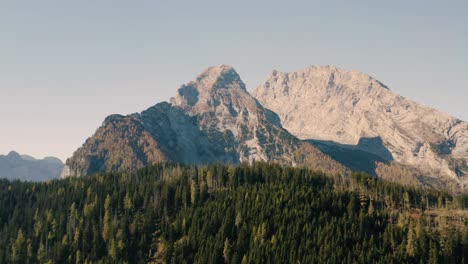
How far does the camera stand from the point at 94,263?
7835 inches

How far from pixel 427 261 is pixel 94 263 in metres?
142

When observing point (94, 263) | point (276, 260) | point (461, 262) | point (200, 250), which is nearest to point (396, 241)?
point (461, 262)

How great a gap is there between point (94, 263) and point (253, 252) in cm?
7180

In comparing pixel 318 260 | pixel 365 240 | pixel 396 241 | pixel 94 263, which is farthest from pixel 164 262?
pixel 396 241

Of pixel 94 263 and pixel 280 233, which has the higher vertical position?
pixel 280 233

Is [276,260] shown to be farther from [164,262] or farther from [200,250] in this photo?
[164,262]

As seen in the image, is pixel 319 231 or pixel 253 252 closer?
pixel 253 252

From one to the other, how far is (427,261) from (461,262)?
55.4ft

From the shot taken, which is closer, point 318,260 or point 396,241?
point 318,260

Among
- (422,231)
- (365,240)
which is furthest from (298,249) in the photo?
(422,231)

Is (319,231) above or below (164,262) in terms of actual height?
above

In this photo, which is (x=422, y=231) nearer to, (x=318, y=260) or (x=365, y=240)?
(x=365, y=240)

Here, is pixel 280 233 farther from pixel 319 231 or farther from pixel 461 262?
pixel 461 262

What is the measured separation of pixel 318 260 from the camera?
17875 centimetres
